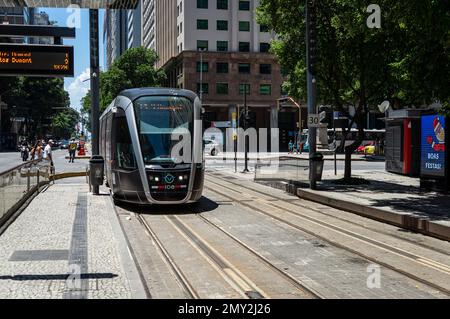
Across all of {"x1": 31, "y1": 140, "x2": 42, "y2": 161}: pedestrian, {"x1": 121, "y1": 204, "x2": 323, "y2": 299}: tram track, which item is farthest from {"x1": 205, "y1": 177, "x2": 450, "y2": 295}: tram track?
{"x1": 31, "y1": 140, "x2": 42, "y2": 161}: pedestrian

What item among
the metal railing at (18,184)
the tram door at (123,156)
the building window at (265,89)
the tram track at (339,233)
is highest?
the building window at (265,89)

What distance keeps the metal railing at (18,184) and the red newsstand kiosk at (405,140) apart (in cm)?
1373

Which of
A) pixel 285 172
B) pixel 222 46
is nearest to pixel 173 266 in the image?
pixel 285 172

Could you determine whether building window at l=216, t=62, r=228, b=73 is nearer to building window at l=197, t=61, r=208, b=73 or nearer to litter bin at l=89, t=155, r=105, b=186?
building window at l=197, t=61, r=208, b=73

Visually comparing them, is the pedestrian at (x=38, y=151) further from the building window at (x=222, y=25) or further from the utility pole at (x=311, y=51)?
the building window at (x=222, y=25)

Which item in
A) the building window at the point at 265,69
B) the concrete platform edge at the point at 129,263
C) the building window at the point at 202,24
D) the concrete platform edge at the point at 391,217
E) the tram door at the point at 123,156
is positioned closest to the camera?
the concrete platform edge at the point at 129,263

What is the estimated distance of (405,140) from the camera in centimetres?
2180

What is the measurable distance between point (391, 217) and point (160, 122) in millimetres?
6244

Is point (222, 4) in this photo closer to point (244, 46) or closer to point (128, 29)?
point (244, 46)

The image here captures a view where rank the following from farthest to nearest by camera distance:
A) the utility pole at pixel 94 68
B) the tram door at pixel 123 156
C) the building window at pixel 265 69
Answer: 1. the building window at pixel 265 69
2. the utility pole at pixel 94 68
3. the tram door at pixel 123 156

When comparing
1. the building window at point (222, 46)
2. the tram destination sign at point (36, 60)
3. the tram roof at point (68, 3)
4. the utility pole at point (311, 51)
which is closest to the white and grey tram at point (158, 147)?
the utility pole at point (311, 51)

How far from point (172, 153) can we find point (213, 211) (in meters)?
1.96

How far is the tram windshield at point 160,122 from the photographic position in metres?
14.4

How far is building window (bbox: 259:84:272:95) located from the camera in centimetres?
6919
